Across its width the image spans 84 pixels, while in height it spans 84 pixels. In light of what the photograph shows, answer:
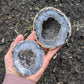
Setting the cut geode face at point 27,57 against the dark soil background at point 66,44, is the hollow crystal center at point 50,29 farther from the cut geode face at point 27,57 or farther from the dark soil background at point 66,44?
the dark soil background at point 66,44

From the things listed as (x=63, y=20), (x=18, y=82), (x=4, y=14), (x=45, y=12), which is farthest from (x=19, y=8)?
(x=18, y=82)

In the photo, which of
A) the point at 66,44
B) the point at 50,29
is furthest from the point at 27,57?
the point at 66,44

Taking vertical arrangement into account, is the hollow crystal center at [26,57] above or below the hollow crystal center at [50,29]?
below

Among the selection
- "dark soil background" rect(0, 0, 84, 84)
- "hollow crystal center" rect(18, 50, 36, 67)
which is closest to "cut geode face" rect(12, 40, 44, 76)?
"hollow crystal center" rect(18, 50, 36, 67)

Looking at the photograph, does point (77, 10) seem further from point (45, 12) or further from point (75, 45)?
point (45, 12)

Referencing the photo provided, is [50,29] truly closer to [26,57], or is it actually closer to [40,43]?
[40,43]

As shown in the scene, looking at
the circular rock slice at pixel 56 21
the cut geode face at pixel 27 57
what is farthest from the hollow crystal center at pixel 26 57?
the circular rock slice at pixel 56 21
